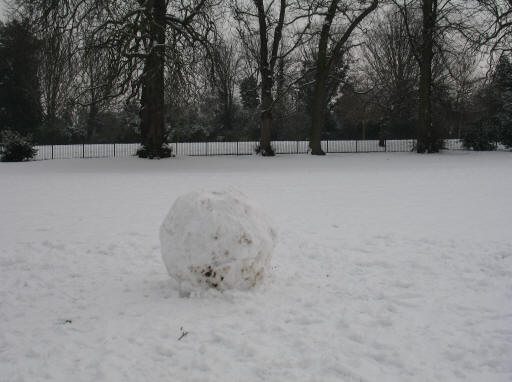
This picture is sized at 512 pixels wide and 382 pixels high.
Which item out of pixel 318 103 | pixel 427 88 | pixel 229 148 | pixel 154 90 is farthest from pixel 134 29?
pixel 229 148

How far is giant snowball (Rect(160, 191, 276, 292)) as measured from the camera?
4.66 metres

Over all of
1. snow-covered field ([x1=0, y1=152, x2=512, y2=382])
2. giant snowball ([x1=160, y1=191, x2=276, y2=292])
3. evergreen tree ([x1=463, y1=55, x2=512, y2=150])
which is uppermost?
evergreen tree ([x1=463, y1=55, x2=512, y2=150])

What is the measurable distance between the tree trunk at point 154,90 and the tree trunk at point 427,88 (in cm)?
1475

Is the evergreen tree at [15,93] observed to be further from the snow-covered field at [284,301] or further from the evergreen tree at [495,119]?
the evergreen tree at [495,119]

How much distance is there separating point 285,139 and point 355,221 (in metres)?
36.4

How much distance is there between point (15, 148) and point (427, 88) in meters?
23.6

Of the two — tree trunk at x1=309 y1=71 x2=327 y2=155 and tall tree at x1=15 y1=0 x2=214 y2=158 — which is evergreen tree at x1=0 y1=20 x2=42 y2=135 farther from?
tree trunk at x1=309 y1=71 x2=327 y2=155

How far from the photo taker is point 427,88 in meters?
26.9

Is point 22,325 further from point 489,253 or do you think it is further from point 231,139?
point 231,139

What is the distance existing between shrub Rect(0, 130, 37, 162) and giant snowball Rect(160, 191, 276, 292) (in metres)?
23.1

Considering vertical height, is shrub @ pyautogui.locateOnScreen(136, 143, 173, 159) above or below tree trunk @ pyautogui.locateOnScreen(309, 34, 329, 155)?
below

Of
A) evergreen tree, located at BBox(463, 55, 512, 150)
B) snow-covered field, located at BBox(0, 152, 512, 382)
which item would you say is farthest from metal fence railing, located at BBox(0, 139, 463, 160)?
snow-covered field, located at BBox(0, 152, 512, 382)

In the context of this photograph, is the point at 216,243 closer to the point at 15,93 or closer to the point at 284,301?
the point at 284,301

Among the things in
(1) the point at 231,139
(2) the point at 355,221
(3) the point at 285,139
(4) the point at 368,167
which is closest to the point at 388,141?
(3) the point at 285,139
